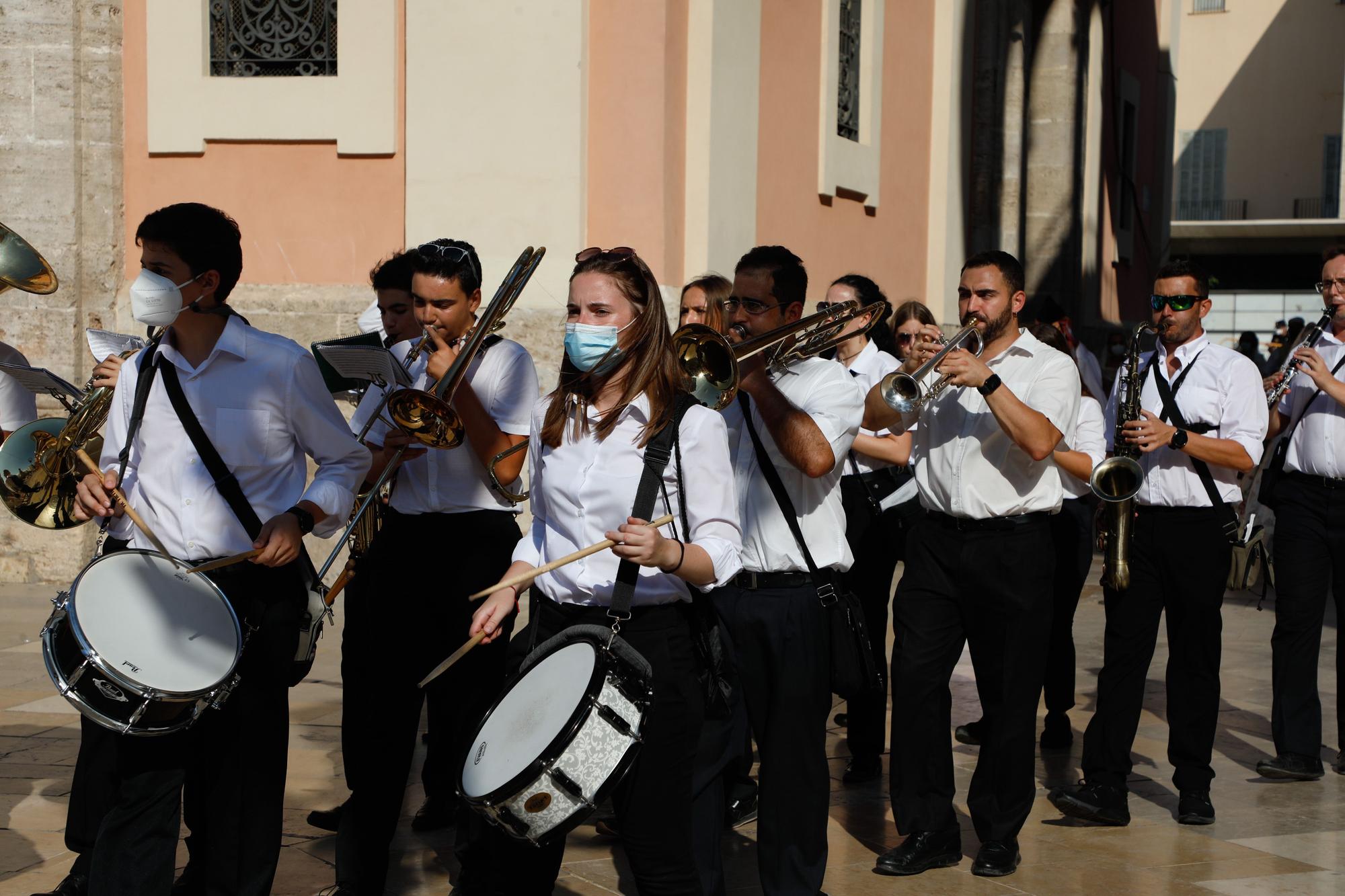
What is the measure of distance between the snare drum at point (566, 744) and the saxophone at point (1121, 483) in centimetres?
276

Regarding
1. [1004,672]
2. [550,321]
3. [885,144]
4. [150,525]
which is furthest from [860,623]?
[885,144]

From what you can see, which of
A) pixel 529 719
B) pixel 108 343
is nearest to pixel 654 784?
pixel 529 719

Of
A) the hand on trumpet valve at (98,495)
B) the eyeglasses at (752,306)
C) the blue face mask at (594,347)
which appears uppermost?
the eyeglasses at (752,306)

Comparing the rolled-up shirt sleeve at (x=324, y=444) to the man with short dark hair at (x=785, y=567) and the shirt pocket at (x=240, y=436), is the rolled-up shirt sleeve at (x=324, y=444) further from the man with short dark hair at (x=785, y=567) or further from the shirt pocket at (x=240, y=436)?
the man with short dark hair at (x=785, y=567)

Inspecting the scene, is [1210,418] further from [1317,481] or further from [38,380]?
[38,380]

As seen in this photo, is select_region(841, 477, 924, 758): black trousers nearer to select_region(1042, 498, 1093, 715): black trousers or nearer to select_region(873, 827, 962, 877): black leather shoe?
select_region(1042, 498, 1093, 715): black trousers

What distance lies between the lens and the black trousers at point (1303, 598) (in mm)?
6383

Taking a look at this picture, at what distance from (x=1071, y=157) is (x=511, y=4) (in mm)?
9298

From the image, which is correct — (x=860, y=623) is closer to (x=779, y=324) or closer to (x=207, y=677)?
(x=779, y=324)

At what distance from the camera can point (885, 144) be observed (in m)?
13.7

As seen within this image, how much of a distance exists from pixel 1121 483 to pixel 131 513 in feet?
11.2

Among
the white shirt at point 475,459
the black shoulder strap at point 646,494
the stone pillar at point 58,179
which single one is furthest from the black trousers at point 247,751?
the stone pillar at point 58,179

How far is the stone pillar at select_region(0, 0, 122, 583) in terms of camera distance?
32.4 ft

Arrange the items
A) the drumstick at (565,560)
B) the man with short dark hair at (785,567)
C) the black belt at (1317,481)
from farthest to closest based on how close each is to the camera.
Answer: the black belt at (1317,481) → the man with short dark hair at (785,567) → the drumstick at (565,560)
